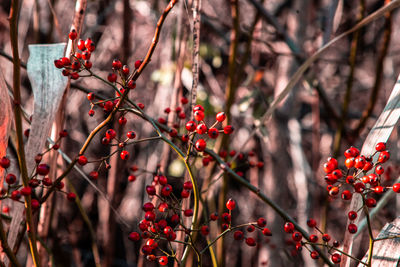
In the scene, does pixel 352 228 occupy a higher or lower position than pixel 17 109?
lower

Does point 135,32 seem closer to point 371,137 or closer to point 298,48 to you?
point 298,48

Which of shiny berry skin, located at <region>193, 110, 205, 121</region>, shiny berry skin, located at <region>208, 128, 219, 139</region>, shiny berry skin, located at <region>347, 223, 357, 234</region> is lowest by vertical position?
shiny berry skin, located at <region>347, 223, 357, 234</region>

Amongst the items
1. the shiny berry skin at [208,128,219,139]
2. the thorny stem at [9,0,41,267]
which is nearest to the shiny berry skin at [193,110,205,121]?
the shiny berry skin at [208,128,219,139]

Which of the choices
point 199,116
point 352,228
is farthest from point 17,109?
point 352,228

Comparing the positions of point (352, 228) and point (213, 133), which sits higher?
point (213, 133)

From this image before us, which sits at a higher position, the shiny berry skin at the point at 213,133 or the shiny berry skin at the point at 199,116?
the shiny berry skin at the point at 199,116

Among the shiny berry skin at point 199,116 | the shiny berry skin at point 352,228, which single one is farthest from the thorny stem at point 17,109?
the shiny berry skin at point 352,228

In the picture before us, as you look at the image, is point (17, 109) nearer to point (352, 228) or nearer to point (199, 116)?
point (199, 116)

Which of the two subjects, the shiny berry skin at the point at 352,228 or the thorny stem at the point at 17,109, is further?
the shiny berry skin at the point at 352,228

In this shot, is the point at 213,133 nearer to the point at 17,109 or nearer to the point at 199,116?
the point at 199,116

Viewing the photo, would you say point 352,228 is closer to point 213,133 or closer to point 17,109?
point 213,133

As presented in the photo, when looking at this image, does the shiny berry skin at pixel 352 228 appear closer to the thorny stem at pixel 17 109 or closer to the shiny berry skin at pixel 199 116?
the shiny berry skin at pixel 199 116

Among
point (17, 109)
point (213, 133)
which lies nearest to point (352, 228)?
point (213, 133)

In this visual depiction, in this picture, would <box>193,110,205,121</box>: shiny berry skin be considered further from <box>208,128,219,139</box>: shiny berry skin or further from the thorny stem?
the thorny stem
